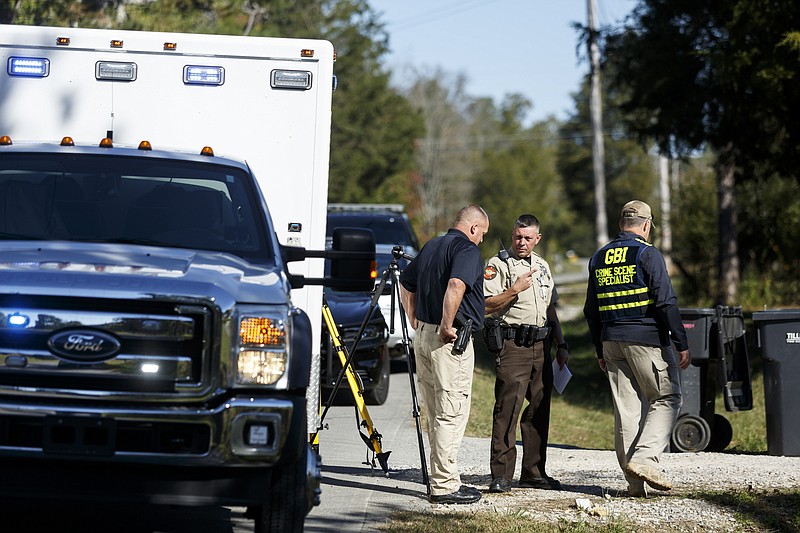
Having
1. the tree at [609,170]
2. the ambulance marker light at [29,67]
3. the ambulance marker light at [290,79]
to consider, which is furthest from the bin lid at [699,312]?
the tree at [609,170]

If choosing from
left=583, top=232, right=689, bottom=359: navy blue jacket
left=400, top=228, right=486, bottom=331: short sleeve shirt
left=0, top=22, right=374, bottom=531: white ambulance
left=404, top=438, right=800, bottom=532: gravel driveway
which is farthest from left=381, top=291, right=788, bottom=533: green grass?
left=0, top=22, right=374, bottom=531: white ambulance

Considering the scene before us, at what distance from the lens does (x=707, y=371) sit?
36.3ft

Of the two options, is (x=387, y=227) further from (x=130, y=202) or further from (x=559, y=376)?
(x=130, y=202)

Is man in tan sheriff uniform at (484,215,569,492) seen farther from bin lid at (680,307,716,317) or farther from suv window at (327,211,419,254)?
suv window at (327,211,419,254)

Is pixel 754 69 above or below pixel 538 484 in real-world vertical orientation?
above

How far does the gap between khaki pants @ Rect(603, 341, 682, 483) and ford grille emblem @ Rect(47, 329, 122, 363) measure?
13.7 feet

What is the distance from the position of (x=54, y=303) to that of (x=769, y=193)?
26.5m

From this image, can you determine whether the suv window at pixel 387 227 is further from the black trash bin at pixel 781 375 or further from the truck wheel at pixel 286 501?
the truck wheel at pixel 286 501

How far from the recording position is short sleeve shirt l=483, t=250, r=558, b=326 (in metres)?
8.62

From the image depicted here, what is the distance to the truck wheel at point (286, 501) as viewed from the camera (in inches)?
220

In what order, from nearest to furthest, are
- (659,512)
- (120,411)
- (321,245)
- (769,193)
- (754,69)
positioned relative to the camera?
(120,411)
(659,512)
(321,245)
(754,69)
(769,193)

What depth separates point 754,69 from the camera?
1672 centimetres

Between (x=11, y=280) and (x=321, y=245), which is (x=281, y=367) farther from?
(x=321, y=245)

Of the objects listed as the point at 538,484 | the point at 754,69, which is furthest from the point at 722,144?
the point at 538,484
